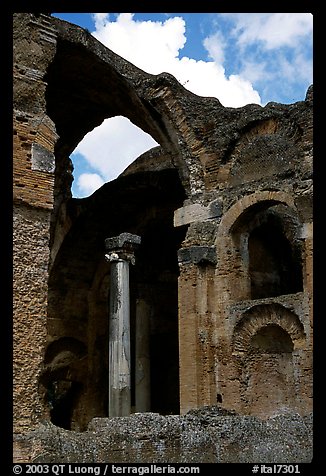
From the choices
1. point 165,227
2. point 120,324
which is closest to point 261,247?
point 120,324

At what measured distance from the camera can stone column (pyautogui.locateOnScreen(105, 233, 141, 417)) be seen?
12.1 m

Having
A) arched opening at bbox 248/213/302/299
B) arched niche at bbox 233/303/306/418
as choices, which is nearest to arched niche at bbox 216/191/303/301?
→ arched opening at bbox 248/213/302/299

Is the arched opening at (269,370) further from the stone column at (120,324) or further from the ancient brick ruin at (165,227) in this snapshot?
the stone column at (120,324)

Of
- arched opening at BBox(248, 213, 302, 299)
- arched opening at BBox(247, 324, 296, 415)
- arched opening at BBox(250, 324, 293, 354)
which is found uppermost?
arched opening at BBox(248, 213, 302, 299)

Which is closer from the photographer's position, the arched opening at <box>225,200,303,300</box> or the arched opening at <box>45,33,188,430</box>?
the arched opening at <box>225,200,303,300</box>

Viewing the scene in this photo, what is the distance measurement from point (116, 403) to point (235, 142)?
181 inches

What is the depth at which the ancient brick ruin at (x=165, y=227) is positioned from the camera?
856 centimetres

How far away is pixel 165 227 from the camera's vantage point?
16312 millimetres

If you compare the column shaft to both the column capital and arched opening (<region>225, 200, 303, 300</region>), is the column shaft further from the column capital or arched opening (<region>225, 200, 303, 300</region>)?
arched opening (<region>225, 200, 303, 300</region>)

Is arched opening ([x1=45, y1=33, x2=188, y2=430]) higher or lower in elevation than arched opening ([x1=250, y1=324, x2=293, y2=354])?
higher

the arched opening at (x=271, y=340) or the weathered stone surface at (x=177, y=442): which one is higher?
the arched opening at (x=271, y=340)

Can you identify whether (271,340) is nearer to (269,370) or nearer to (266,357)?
(266,357)

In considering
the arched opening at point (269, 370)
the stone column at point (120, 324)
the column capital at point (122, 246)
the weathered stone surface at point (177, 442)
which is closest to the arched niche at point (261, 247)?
the arched opening at point (269, 370)
